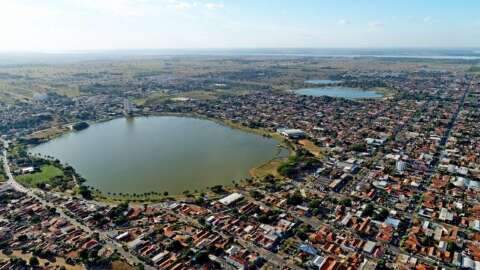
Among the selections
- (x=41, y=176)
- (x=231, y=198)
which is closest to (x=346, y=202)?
(x=231, y=198)

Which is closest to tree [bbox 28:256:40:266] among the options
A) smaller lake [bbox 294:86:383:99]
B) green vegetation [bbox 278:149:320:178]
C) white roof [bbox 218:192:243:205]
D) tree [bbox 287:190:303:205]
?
white roof [bbox 218:192:243:205]

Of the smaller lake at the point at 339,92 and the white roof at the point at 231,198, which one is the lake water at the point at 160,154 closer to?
the white roof at the point at 231,198

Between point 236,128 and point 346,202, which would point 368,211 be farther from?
point 236,128

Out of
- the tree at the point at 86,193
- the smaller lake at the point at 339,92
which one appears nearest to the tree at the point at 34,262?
the tree at the point at 86,193

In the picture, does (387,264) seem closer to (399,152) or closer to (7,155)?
(399,152)

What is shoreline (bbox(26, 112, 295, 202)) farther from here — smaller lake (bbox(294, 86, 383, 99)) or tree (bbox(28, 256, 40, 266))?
smaller lake (bbox(294, 86, 383, 99))

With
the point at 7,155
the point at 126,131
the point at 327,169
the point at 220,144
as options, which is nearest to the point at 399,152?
the point at 327,169
